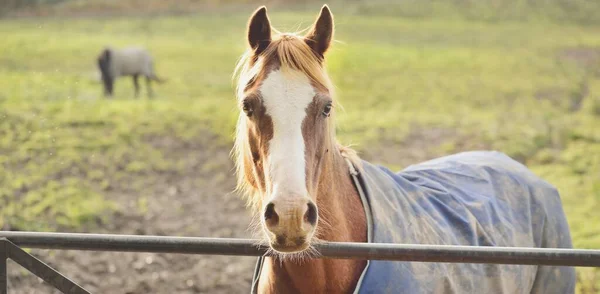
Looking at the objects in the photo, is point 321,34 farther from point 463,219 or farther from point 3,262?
point 3,262

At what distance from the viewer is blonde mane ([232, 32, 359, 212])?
2.74 metres

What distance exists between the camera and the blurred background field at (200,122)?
7.07 m

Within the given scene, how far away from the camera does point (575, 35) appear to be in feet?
106

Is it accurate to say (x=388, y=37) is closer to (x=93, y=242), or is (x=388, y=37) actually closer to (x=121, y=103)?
(x=121, y=103)

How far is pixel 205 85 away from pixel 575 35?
20.1m

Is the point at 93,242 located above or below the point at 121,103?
above

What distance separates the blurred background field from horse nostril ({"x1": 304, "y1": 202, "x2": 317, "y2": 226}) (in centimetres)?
80

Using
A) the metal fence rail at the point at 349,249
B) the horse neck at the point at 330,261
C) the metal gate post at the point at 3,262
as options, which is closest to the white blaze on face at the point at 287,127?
the metal fence rail at the point at 349,249

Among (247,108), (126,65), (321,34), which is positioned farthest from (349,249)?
(126,65)

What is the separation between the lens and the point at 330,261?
111 inches

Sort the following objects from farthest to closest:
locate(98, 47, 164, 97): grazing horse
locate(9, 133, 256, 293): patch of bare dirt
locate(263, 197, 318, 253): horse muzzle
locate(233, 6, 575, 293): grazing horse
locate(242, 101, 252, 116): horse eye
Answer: locate(98, 47, 164, 97): grazing horse → locate(9, 133, 256, 293): patch of bare dirt → locate(242, 101, 252, 116): horse eye → locate(233, 6, 575, 293): grazing horse → locate(263, 197, 318, 253): horse muzzle

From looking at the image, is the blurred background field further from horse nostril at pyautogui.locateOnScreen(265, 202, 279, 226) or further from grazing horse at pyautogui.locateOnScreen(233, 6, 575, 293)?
horse nostril at pyautogui.locateOnScreen(265, 202, 279, 226)

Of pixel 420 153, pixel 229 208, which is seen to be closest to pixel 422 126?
pixel 420 153

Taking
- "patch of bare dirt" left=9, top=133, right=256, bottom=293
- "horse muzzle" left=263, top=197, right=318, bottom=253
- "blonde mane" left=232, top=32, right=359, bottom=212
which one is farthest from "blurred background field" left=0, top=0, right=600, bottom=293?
"horse muzzle" left=263, top=197, right=318, bottom=253
